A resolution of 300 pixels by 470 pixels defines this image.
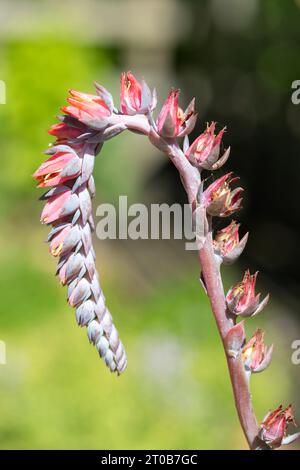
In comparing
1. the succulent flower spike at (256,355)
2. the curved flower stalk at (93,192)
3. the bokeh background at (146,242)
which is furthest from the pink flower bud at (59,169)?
the bokeh background at (146,242)

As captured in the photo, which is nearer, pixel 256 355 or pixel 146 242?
pixel 256 355

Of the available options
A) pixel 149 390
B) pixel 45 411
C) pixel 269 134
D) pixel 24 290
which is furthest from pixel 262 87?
pixel 45 411

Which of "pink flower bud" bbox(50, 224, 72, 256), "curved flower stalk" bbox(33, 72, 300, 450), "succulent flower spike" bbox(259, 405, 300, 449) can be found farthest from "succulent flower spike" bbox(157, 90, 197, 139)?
"succulent flower spike" bbox(259, 405, 300, 449)

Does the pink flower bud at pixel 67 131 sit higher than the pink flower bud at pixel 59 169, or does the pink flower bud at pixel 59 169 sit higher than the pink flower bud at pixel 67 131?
the pink flower bud at pixel 67 131

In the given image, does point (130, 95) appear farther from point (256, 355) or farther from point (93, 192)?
point (256, 355)

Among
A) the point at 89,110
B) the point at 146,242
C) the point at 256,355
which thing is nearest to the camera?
the point at 89,110

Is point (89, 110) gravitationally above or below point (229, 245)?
above

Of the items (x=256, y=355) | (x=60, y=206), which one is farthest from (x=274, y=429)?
(x=60, y=206)

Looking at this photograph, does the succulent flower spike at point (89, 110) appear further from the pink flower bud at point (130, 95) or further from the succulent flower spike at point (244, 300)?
the succulent flower spike at point (244, 300)
